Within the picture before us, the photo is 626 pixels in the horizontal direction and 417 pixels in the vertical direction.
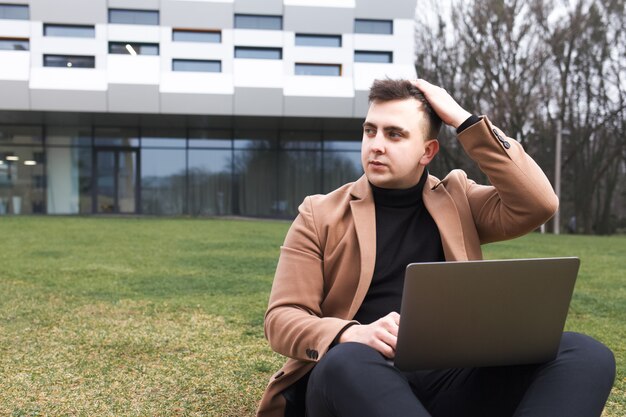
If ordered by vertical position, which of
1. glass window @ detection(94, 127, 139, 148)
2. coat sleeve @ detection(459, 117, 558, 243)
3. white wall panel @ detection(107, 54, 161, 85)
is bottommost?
coat sleeve @ detection(459, 117, 558, 243)

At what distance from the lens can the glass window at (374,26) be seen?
2283cm

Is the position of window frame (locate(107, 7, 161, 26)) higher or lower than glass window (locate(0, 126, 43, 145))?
higher

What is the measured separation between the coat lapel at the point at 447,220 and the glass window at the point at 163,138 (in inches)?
890

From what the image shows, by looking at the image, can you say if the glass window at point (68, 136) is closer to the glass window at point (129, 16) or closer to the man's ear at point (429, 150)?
the glass window at point (129, 16)

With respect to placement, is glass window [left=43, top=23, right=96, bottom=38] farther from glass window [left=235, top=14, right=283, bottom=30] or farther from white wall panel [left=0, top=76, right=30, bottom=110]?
glass window [left=235, top=14, right=283, bottom=30]

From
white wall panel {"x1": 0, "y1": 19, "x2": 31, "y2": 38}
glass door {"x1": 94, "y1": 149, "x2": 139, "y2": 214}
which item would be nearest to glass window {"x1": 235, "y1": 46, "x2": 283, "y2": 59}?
glass door {"x1": 94, "y1": 149, "x2": 139, "y2": 214}

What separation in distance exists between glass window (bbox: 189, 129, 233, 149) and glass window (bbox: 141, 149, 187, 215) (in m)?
0.60

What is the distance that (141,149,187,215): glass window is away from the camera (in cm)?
2402

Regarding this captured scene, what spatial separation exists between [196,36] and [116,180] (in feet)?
20.9

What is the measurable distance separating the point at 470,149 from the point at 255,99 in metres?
20.2

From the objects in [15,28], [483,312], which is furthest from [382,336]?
[15,28]

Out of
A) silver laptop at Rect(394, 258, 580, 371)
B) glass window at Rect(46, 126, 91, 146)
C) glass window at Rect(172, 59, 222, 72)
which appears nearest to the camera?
silver laptop at Rect(394, 258, 580, 371)

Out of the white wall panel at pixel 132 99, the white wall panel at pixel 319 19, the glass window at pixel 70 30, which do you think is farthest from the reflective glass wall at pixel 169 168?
the white wall panel at pixel 319 19

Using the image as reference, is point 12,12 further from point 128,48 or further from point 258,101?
point 258,101
